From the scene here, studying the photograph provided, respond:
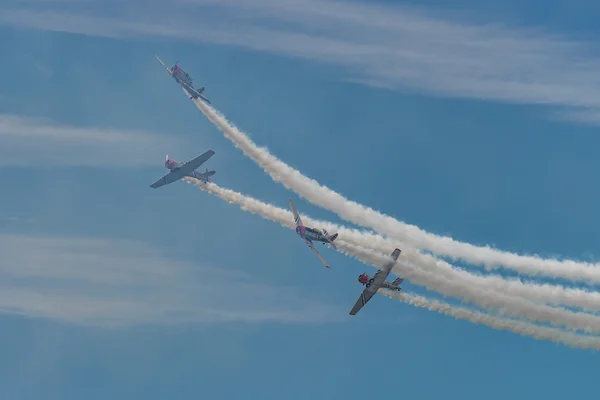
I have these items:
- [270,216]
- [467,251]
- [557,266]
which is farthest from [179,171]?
[557,266]

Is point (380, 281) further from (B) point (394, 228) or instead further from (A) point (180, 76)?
(A) point (180, 76)

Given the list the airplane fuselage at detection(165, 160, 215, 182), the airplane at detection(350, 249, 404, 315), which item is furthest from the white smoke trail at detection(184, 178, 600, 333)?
the airplane fuselage at detection(165, 160, 215, 182)

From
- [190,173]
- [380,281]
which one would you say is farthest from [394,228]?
[190,173]

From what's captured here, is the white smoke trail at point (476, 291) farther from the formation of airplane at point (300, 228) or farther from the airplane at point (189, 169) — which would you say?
the airplane at point (189, 169)

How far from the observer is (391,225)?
4648 inches

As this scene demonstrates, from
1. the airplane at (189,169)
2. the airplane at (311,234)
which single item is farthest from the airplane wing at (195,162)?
the airplane at (311,234)

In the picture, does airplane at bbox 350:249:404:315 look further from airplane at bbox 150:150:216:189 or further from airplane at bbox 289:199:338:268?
airplane at bbox 150:150:216:189

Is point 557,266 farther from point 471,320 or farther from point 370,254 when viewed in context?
point 370,254

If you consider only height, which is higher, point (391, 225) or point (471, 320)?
point (391, 225)

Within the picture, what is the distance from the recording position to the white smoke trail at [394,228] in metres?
104

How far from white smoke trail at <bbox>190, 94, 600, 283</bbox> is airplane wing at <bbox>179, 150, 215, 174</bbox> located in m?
8.51

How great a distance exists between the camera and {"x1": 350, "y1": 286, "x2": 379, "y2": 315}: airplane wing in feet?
379

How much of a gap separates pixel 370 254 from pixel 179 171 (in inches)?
1656

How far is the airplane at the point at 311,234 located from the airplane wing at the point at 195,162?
25719 mm
